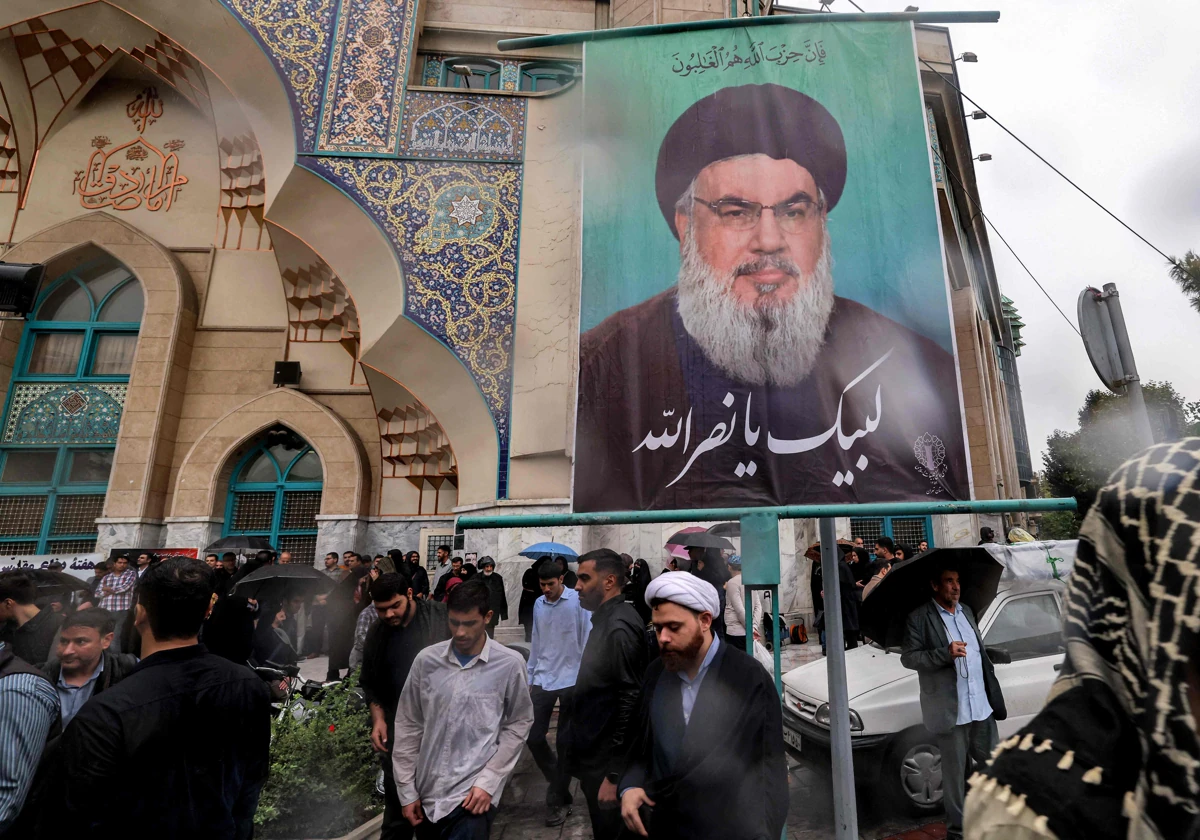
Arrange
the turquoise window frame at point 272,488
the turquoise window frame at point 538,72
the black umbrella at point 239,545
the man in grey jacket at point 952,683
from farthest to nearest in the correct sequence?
the turquoise window frame at point 272,488 → the turquoise window frame at point 538,72 → the black umbrella at point 239,545 → the man in grey jacket at point 952,683

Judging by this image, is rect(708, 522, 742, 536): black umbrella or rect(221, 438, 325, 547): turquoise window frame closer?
rect(708, 522, 742, 536): black umbrella

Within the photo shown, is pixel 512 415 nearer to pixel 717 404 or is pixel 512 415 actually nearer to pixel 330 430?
pixel 330 430

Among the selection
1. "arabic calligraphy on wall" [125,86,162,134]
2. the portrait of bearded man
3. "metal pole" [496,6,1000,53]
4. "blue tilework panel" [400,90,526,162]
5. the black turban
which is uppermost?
"arabic calligraphy on wall" [125,86,162,134]

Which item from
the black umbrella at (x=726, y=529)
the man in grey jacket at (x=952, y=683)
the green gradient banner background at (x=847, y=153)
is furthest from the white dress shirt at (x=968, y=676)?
the black umbrella at (x=726, y=529)

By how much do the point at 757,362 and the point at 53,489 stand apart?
42.7ft

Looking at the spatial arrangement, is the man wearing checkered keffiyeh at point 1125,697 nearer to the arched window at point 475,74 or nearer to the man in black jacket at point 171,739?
the man in black jacket at point 171,739

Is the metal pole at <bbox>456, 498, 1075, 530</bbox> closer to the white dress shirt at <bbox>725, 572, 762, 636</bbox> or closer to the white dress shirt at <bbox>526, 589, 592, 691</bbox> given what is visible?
the white dress shirt at <bbox>526, 589, 592, 691</bbox>

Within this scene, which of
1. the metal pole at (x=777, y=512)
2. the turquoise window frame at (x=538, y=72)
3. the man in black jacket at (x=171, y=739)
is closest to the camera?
the man in black jacket at (x=171, y=739)

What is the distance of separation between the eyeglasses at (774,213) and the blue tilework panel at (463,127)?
6.95m

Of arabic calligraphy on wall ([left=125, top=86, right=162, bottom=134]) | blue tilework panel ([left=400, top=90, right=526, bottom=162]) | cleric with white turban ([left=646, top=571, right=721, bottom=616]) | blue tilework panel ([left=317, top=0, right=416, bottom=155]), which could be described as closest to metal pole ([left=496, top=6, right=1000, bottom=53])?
cleric with white turban ([left=646, top=571, right=721, bottom=616])

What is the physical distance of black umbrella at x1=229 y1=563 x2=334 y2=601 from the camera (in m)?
6.55

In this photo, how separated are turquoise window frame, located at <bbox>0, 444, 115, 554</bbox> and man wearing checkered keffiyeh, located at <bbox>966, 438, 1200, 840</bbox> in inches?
536

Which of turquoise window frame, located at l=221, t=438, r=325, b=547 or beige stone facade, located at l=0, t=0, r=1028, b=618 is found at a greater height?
beige stone facade, located at l=0, t=0, r=1028, b=618

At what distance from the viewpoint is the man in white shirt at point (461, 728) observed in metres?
2.37
